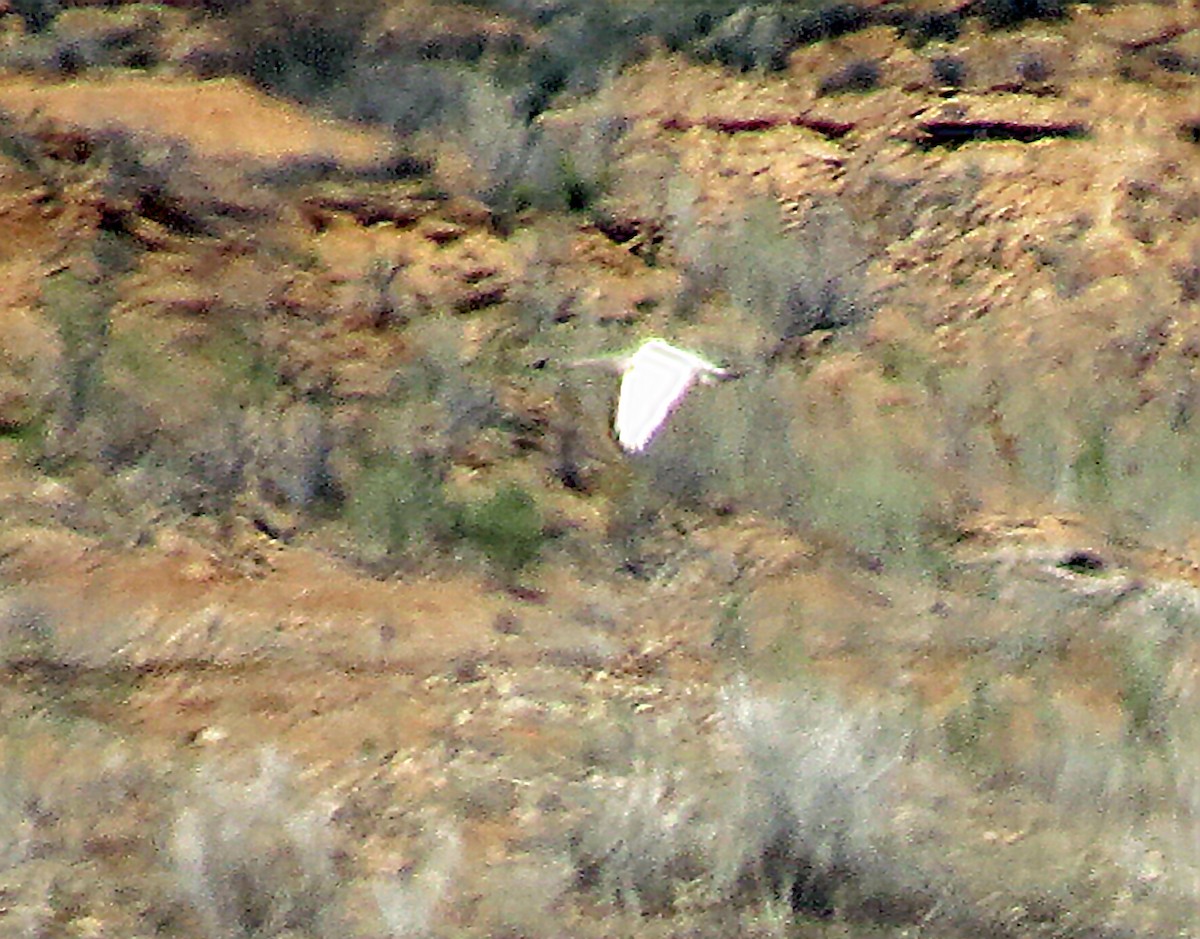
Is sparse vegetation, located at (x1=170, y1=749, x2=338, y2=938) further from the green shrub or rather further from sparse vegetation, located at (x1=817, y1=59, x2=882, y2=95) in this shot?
sparse vegetation, located at (x1=817, y1=59, x2=882, y2=95)

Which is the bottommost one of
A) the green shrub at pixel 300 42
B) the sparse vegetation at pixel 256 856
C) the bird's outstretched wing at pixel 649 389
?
the sparse vegetation at pixel 256 856

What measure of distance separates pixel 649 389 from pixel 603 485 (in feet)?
0.74

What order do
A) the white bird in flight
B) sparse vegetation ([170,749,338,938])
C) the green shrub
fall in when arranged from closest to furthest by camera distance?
sparse vegetation ([170,749,338,938]), the white bird in flight, the green shrub

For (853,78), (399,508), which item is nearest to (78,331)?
(399,508)

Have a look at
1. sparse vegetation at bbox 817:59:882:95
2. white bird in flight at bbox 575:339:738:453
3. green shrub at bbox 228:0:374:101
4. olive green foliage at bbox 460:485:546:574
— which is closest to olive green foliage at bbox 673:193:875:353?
white bird in flight at bbox 575:339:738:453

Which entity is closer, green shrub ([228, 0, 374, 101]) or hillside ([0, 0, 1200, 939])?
hillside ([0, 0, 1200, 939])

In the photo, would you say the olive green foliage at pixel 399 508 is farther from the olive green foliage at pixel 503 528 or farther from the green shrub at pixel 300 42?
the green shrub at pixel 300 42

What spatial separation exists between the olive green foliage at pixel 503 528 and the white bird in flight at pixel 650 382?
10.4 inches

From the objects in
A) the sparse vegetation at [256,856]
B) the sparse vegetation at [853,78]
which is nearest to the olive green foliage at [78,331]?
the sparse vegetation at [256,856]

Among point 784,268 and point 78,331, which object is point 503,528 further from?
point 78,331

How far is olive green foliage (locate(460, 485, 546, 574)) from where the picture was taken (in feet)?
8.38

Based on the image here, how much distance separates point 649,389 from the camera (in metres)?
2.66

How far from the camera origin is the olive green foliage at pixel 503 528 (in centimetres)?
255

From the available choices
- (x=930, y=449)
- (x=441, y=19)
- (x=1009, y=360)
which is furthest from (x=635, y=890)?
(x=441, y=19)
